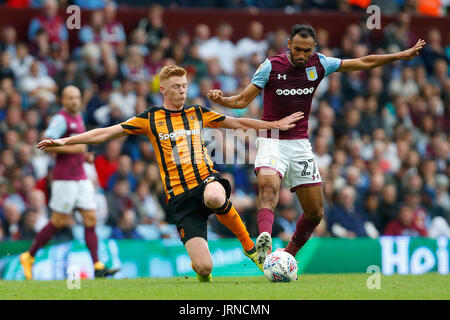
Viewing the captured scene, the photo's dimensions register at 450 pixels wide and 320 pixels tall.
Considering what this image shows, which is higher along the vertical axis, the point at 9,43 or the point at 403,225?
the point at 9,43

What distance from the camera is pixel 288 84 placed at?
870cm

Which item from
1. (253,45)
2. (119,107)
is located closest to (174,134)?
(119,107)

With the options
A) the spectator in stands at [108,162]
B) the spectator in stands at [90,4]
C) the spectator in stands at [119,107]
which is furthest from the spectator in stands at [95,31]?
the spectator in stands at [108,162]

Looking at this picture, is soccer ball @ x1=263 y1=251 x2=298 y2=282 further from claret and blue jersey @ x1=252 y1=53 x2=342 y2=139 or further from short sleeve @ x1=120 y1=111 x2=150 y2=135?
short sleeve @ x1=120 y1=111 x2=150 y2=135

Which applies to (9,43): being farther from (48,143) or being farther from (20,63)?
(48,143)

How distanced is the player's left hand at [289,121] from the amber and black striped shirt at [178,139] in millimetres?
592

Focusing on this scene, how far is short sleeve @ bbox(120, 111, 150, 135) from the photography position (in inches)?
325

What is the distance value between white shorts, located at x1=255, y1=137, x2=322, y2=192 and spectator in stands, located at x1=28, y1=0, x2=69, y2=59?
24.3 ft

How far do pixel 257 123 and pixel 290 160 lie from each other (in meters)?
0.69

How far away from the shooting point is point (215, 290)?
295 inches

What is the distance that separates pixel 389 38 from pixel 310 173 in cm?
1001

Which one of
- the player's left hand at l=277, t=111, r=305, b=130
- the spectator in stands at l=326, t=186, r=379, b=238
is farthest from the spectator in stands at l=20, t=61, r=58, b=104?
the player's left hand at l=277, t=111, r=305, b=130

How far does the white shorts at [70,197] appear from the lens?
34.5 feet
